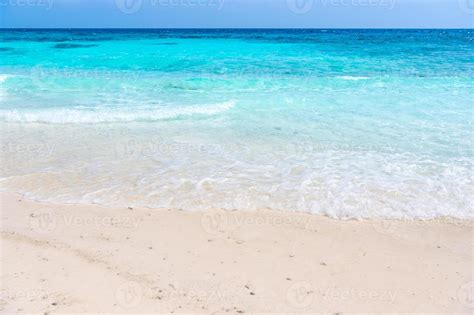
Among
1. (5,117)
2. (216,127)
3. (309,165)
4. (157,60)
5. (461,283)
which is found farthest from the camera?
(157,60)

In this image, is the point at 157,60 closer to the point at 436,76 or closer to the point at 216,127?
the point at 436,76

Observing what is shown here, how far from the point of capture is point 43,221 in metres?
5.45

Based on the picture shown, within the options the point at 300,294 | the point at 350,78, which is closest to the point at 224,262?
the point at 300,294

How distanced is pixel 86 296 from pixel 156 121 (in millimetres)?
7413

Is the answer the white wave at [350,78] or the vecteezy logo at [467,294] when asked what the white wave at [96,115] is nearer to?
the vecteezy logo at [467,294]

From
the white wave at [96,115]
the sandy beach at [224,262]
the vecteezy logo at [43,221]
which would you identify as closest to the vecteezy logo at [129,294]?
the sandy beach at [224,262]

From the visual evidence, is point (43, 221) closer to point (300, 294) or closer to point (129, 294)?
point (129, 294)

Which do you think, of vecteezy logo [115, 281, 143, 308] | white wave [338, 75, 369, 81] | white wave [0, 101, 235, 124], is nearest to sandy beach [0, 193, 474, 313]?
vecteezy logo [115, 281, 143, 308]

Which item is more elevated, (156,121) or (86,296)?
(86,296)

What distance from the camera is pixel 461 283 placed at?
14.1 ft

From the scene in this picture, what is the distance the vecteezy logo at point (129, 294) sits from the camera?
375 centimetres

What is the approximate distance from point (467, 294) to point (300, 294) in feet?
5.28

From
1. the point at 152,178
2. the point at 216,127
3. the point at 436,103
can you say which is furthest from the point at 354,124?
the point at 152,178

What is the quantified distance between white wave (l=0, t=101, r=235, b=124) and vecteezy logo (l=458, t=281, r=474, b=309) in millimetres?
8250
